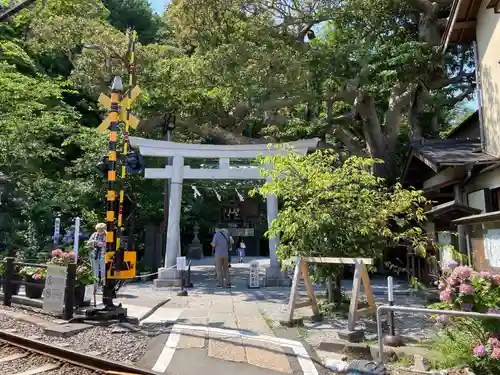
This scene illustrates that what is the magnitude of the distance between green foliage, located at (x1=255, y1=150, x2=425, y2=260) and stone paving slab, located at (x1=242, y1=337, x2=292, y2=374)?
2306 millimetres

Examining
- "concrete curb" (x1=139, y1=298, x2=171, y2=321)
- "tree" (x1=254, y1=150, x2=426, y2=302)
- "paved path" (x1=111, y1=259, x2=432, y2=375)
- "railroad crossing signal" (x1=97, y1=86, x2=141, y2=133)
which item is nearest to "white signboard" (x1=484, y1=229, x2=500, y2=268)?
"tree" (x1=254, y1=150, x2=426, y2=302)

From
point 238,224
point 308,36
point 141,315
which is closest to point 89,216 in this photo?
point 141,315

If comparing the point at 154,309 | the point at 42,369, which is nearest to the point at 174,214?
the point at 154,309

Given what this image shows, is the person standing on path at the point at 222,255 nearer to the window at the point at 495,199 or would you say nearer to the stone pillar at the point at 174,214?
the stone pillar at the point at 174,214

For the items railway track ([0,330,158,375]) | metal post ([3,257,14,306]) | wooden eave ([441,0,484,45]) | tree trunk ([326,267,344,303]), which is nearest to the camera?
railway track ([0,330,158,375])

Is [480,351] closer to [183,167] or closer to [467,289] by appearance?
[467,289]

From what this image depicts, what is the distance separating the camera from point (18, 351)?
6371 mm

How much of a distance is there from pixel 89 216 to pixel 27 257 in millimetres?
2490

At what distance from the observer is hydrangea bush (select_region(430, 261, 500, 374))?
465 cm

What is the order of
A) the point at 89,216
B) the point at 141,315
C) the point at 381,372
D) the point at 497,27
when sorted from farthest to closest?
the point at 89,216
the point at 497,27
the point at 141,315
the point at 381,372

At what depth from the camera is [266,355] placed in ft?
19.5

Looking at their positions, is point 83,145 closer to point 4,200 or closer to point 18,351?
point 4,200

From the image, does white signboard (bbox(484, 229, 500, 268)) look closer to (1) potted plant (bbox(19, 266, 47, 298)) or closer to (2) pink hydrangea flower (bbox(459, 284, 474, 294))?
(2) pink hydrangea flower (bbox(459, 284, 474, 294))

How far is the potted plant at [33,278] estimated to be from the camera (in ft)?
30.5
